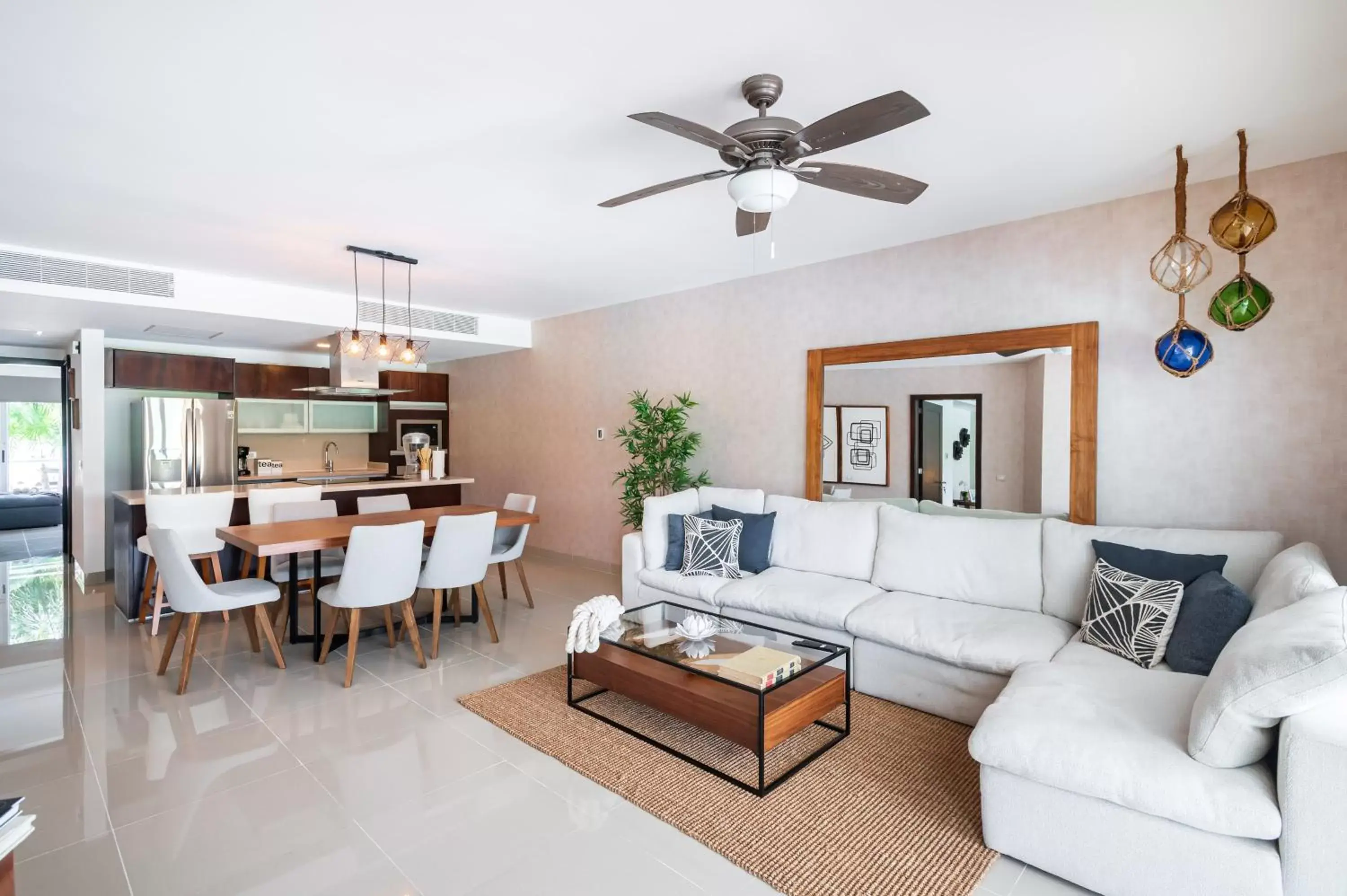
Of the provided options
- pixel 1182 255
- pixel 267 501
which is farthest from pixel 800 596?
pixel 267 501

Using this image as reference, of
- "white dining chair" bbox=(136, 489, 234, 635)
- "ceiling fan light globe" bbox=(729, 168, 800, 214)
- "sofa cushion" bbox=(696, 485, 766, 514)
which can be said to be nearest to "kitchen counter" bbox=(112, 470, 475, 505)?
"white dining chair" bbox=(136, 489, 234, 635)

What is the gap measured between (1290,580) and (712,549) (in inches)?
111

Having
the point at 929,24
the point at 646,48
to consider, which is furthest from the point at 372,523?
the point at 929,24

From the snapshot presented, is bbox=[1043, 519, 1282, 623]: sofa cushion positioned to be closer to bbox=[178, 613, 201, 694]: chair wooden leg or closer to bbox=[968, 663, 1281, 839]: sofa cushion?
bbox=[968, 663, 1281, 839]: sofa cushion

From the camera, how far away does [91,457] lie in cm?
575

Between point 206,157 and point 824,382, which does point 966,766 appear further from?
point 206,157

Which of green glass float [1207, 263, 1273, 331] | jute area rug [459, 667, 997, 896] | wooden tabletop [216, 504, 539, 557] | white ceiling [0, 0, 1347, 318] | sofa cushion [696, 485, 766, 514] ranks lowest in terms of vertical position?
jute area rug [459, 667, 997, 896]

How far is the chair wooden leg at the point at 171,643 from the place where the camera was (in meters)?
3.70

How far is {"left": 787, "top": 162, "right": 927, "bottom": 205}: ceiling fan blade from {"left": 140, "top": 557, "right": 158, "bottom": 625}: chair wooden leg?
5113 mm

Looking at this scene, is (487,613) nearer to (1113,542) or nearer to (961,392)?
(961,392)

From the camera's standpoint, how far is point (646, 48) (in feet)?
6.95

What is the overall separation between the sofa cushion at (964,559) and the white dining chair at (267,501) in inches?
166

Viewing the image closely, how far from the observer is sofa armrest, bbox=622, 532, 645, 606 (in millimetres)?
4629

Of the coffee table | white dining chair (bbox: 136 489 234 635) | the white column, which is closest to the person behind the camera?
the coffee table
